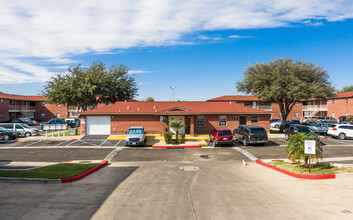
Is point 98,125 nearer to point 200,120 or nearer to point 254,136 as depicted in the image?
point 200,120

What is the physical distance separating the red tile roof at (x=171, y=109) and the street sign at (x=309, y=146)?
57.0 feet

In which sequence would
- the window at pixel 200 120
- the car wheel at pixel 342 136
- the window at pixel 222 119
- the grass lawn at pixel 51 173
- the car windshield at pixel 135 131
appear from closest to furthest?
the grass lawn at pixel 51 173 < the car windshield at pixel 135 131 < the car wheel at pixel 342 136 < the window at pixel 200 120 < the window at pixel 222 119

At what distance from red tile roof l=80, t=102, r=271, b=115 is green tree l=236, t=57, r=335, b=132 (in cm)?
399

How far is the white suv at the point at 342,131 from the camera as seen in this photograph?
26.7 metres

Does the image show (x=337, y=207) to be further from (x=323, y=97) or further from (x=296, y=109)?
(x=296, y=109)

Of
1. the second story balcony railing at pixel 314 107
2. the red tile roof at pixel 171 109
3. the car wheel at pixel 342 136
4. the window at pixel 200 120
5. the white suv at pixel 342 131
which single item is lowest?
the car wheel at pixel 342 136

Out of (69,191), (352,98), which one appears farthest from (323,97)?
(69,191)

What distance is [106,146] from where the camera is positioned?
23.9m

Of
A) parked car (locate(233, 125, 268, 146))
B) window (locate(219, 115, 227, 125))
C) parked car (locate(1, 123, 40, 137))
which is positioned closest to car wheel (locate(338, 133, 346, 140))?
→ parked car (locate(233, 125, 268, 146))

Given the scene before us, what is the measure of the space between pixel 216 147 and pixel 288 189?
13.8 meters

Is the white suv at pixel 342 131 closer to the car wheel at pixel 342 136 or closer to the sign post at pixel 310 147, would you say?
the car wheel at pixel 342 136

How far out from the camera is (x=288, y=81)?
110 ft

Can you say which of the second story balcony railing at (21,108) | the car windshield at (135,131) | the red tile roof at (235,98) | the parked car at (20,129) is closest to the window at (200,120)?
the car windshield at (135,131)

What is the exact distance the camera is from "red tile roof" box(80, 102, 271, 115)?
29.2 m
